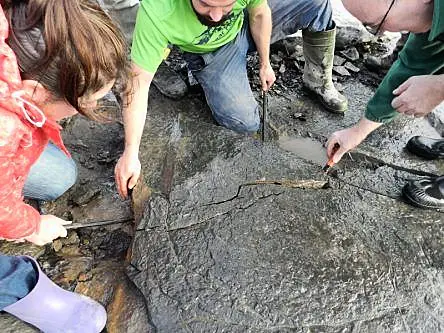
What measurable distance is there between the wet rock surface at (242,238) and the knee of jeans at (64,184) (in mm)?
66

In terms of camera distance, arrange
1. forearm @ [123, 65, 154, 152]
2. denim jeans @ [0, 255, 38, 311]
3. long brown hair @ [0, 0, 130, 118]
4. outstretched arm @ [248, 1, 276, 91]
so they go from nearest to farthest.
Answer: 1. long brown hair @ [0, 0, 130, 118]
2. denim jeans @ [0, 255, 38, 311]
3. forearm @ [123, 65, 154, 152]
4. outstretched arm @ [248, 1, 276, 91]

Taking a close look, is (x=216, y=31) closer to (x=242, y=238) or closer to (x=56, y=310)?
(x=242, y=238)

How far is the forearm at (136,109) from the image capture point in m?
2.04

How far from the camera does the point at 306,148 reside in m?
2.66

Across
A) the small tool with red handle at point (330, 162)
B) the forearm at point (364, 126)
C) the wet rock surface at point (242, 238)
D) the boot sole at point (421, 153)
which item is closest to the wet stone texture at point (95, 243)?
the wet rock surface at point (242, 238)

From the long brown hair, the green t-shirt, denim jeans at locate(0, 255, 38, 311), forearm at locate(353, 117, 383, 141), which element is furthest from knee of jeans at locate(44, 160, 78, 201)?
forearm at locate(353, 117, 383, 141)

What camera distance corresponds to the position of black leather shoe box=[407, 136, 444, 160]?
2.48 m

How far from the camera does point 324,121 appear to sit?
111 inches

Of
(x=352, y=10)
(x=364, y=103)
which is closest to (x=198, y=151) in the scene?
(x=352, y=10)

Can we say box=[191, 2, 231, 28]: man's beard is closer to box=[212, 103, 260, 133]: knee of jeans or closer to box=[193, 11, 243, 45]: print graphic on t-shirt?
box=[193, 11, 243, 45]: print graphic on t-shirt

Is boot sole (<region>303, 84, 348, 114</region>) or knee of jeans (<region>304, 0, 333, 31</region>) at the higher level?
knee of jeans (<region>304, 0, 333, 31</region>)

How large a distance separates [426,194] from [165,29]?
1424 millimetres

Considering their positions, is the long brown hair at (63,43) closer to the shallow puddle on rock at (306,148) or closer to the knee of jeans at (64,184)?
the knee of jeans at (64,184)

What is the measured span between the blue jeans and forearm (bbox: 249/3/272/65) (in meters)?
0.12
